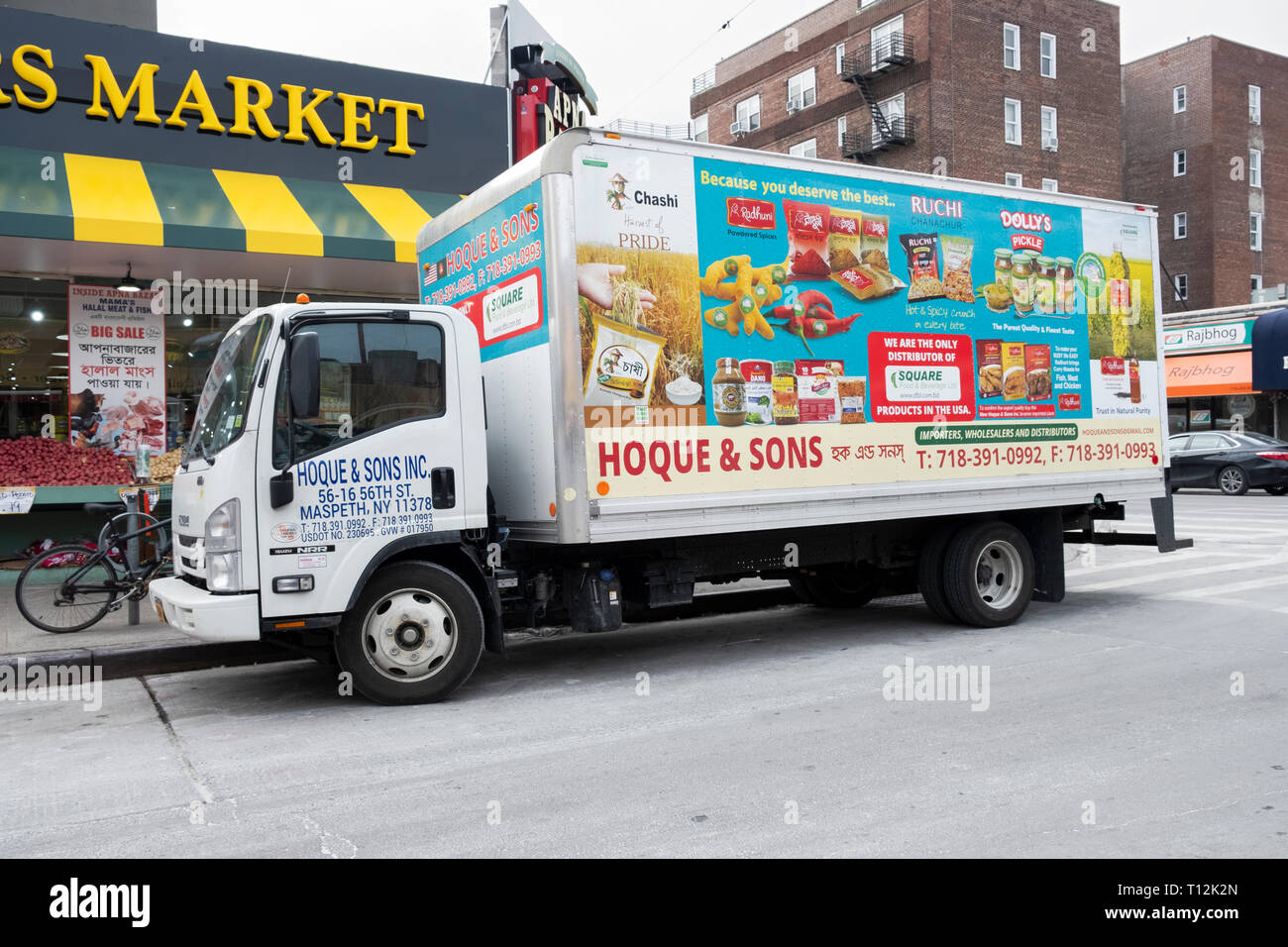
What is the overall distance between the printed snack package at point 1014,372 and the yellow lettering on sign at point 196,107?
924 centimetres

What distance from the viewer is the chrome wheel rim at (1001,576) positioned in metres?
9.31

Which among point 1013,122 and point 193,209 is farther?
point 1013,122

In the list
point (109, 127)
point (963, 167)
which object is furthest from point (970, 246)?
point (963, 167)

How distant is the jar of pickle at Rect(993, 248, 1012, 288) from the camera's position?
352 inches

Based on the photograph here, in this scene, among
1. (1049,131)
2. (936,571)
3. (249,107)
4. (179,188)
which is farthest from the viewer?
(1049,131)

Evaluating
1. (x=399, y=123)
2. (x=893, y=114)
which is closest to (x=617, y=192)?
(x=399, y=123)

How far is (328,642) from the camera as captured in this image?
6824mm

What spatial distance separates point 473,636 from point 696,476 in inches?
72.7

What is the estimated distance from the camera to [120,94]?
1190 centimetres

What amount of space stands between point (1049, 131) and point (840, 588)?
35.4m

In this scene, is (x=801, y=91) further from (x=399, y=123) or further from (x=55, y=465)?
(x=55, y=465)

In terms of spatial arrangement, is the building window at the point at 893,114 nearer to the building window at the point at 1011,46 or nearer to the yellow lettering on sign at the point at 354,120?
the building window at the point at 1011,46

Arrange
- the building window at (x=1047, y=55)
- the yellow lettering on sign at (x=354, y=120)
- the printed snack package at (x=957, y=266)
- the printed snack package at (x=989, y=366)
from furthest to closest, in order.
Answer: the building window at (x=1047, y=55) → the yellow lettering on sign at (x=354, y=120) → the printed snack package at (x=989, y=366) → the printed snack package at (x=957, y=266)

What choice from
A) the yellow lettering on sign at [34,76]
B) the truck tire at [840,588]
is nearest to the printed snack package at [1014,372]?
the truck tire at [840,588]
